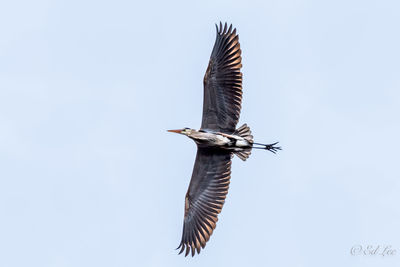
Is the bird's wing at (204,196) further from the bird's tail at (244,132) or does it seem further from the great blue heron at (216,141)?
the bird's tail at (244,132)

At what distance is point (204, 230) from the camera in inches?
714

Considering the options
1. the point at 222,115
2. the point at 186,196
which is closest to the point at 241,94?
the point at 222,115

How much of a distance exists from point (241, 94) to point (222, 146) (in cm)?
135

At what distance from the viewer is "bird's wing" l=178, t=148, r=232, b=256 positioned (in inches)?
715

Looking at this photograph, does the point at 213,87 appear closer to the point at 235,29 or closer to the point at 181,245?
the point at 235,29

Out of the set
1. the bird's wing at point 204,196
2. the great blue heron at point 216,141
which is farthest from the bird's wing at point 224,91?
the bird's wing at point 204,196

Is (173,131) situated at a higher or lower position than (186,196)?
higher

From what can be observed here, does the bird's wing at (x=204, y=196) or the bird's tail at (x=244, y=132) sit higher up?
the bird's tail at (x=244, y=132)

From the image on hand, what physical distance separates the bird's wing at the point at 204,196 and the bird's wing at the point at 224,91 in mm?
841

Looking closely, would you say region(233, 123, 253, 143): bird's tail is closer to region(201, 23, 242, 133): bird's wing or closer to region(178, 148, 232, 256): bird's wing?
region(201, 23, 242, 133): bird's wing

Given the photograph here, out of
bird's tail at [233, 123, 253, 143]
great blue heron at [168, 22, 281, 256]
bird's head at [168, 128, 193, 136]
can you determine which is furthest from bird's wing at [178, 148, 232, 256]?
bird's tail at [233, 123, 253, 143]

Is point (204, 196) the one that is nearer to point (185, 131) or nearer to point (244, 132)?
point (185, 131)

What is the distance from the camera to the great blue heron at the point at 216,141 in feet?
58.6

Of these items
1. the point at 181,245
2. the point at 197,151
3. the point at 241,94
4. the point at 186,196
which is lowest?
the point at 181,245
